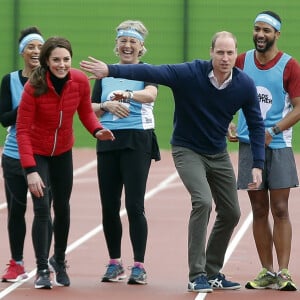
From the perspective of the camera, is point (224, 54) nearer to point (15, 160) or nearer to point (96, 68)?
point (96, 68)

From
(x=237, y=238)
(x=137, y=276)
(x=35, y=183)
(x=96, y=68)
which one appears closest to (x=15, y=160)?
(x=35, y=183)

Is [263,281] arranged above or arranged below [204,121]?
below

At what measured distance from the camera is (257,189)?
33.1 feet

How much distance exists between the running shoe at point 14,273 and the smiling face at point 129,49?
1.86 meters

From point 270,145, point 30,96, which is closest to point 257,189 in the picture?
point 270,145

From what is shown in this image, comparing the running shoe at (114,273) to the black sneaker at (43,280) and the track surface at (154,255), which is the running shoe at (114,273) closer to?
the track surface at (154,255)

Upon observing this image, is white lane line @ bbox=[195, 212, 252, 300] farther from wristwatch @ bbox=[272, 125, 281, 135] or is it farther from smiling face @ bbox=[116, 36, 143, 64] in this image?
smiling face @ bbox=[116, 36, 143, 64]

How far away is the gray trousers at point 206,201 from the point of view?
9641mm

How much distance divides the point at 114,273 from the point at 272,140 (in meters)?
1.68

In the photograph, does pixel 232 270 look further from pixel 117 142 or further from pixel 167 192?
pixel 167 192

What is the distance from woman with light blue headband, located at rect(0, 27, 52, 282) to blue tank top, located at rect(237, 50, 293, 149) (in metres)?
1.72

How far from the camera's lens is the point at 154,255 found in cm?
1191

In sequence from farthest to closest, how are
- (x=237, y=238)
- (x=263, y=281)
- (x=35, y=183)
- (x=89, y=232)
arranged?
(x=89, y=232) → (x=237, y=238) → (x=263, y=281) → (x=35, y=183)

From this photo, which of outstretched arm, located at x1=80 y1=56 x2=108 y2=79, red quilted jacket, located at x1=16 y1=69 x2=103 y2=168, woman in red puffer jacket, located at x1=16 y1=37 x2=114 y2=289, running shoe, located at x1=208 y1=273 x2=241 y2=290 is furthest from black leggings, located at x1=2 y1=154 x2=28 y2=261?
running shoe, located at x1=208 y1=273 x2=241 y2=290
